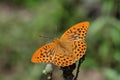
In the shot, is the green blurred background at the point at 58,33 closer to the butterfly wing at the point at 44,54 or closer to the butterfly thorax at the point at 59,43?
the butterfly thorax at the point at 59,43

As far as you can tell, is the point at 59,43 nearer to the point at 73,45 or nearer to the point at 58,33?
the point at 73,45

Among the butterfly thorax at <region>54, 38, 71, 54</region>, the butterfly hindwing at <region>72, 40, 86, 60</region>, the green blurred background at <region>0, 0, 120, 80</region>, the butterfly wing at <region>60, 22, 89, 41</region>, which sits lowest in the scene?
the green blurred background at <region>0, 0, 120, 80</region>

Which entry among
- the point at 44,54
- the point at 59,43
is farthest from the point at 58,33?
the point at 44,54

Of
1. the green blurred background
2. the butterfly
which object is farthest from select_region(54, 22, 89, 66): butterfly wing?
the green blurred background

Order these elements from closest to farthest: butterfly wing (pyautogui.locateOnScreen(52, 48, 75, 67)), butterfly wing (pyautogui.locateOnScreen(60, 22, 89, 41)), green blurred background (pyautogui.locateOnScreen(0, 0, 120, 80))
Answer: butterfly wing (pyautogui.locateOnScreen(52, 48, 75, 67)) → butterfly wing (pyautogui.locateOnScreen(60, 22, 89, 41)) → green blurred background (pyautogui.locateOnScreen(0, 0, 120, 80))

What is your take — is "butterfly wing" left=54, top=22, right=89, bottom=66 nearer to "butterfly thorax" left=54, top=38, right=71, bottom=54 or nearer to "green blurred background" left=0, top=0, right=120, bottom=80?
"butterfly thorax" left=54, top=38, right=71, bottom=54

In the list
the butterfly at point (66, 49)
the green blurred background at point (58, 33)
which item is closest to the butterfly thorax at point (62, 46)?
the butterfly at point (66, 49)

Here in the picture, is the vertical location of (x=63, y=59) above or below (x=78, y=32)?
below
